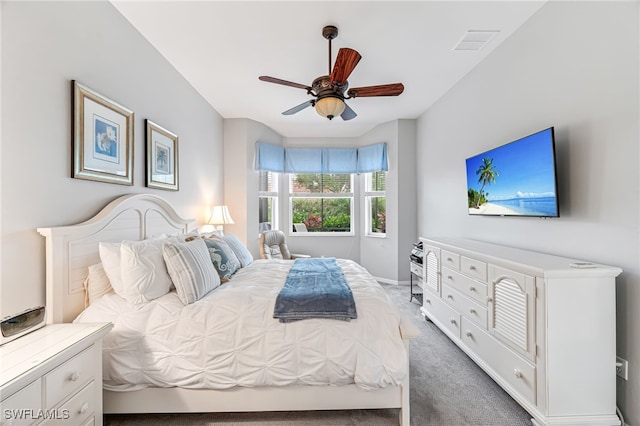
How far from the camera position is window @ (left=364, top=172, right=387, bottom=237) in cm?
492

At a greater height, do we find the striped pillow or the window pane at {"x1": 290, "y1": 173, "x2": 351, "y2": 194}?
the window pane at {"x1": 290, "y1": 173, "x2": 351, "y2": 194}

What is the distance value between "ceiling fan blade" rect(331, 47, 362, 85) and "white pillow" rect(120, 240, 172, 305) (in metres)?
1.81

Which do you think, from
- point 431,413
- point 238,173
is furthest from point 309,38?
point 431,413

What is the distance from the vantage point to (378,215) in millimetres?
5027

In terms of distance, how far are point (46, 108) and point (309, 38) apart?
186 cm

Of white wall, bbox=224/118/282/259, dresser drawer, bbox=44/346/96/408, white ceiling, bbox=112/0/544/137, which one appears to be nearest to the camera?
dresser drawer, bbox=44/346/96/408

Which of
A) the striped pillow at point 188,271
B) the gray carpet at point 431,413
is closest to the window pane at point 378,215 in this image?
the gray carpet at point 431,413

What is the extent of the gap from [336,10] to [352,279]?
6.55ft

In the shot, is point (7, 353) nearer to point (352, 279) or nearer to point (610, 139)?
point (352, 279)

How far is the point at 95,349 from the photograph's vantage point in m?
1.39

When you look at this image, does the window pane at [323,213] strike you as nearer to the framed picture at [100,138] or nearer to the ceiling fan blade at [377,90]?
the ceiling fan blade at [377,90]

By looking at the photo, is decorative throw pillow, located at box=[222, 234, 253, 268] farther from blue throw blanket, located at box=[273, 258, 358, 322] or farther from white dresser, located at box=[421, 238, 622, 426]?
white dresser, located at box=[421, 238, 622, 426]

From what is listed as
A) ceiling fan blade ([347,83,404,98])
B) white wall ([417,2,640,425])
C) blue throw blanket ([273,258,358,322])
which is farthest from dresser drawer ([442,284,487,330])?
ceiling fan blade ([347,83,404,98])

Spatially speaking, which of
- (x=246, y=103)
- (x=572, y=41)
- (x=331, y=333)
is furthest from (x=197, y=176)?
(x=572, y=41)
